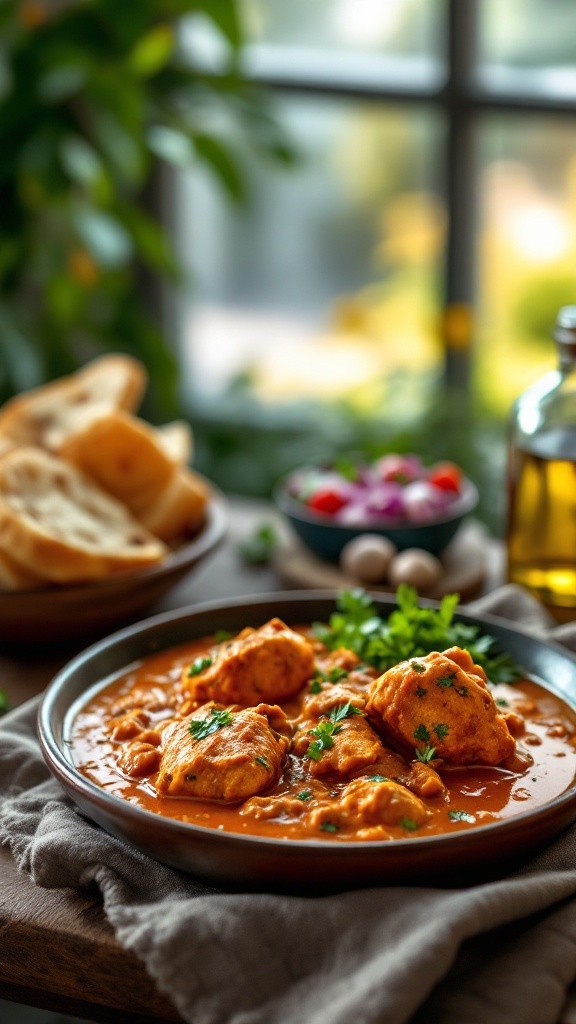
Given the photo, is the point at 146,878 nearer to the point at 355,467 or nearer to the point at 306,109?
the point at 355,467

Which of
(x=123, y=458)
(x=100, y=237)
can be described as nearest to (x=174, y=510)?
(x=123, y=458)

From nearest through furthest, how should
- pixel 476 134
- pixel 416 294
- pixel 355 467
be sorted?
pixel 355 467, pixel 476 134, pixel 416 294

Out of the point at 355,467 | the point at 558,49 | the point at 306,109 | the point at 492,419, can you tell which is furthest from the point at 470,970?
the point at 306,109

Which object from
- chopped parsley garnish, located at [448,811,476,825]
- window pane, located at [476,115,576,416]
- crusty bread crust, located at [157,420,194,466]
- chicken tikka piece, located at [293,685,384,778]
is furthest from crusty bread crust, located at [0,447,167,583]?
window pane, located at [476,115,576,416]

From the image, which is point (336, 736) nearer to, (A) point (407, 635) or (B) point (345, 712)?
(B) point (345, 712)

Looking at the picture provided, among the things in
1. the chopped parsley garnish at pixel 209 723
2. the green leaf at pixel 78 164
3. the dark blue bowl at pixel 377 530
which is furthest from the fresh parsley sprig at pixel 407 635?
the green leaf at pixel 78 164

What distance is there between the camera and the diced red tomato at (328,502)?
3.12 metres

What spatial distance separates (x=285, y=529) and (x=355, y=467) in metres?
0.25

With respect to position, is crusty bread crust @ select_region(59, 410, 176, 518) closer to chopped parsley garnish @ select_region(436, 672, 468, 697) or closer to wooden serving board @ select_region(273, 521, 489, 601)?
wooden serving board @ select_region(273, 521, 489, 601)

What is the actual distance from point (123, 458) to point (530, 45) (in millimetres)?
2871

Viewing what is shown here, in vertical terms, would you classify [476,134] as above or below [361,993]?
above

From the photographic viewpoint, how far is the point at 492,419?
15.7 ft

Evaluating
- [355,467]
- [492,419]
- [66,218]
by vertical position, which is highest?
[66,218]

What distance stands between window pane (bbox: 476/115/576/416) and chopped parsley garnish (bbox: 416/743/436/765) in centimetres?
332
